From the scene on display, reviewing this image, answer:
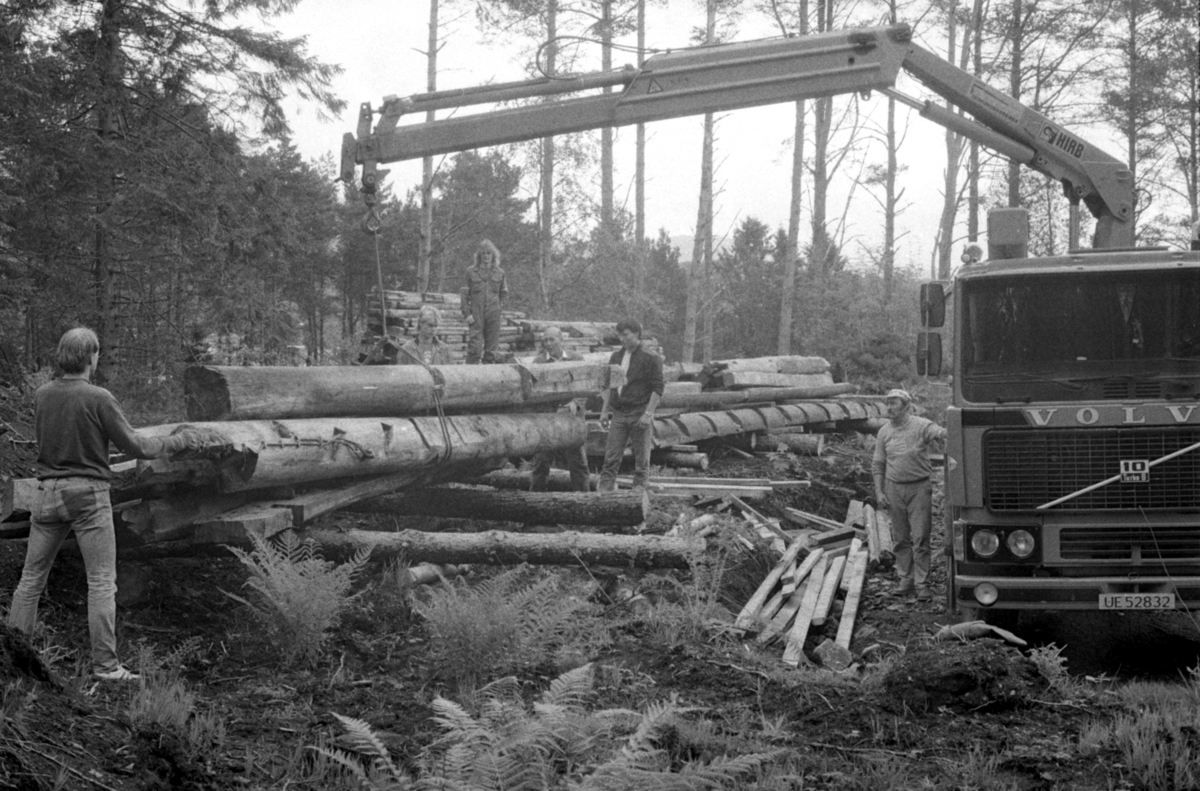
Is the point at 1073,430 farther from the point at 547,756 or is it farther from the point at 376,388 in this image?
the point at 376,388

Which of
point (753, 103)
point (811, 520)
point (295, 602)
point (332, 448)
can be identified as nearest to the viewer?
point (295, 602)

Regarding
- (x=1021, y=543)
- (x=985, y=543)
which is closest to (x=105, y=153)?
(x=985, y=543)

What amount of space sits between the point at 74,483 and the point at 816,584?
20.7ft

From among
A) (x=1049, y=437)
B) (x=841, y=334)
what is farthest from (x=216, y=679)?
(x=841, y=334)

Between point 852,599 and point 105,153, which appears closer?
point 852,599

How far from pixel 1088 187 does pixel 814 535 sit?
460 centimetres

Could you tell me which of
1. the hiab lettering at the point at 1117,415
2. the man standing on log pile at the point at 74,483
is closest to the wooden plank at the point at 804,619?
the hiab lettering at the point at 1117,415

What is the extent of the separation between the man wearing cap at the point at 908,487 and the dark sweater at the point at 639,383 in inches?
124

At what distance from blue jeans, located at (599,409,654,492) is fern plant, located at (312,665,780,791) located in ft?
23.5

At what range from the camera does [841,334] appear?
3272cm

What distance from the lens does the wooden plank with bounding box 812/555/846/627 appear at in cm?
939

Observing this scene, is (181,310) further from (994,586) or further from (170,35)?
(994,586)

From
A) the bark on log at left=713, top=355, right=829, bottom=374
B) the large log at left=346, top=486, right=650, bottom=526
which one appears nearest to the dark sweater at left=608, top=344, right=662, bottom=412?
the large log at left=346, top=486, right=650, bottom=526

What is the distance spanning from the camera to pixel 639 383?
13.1 metres
